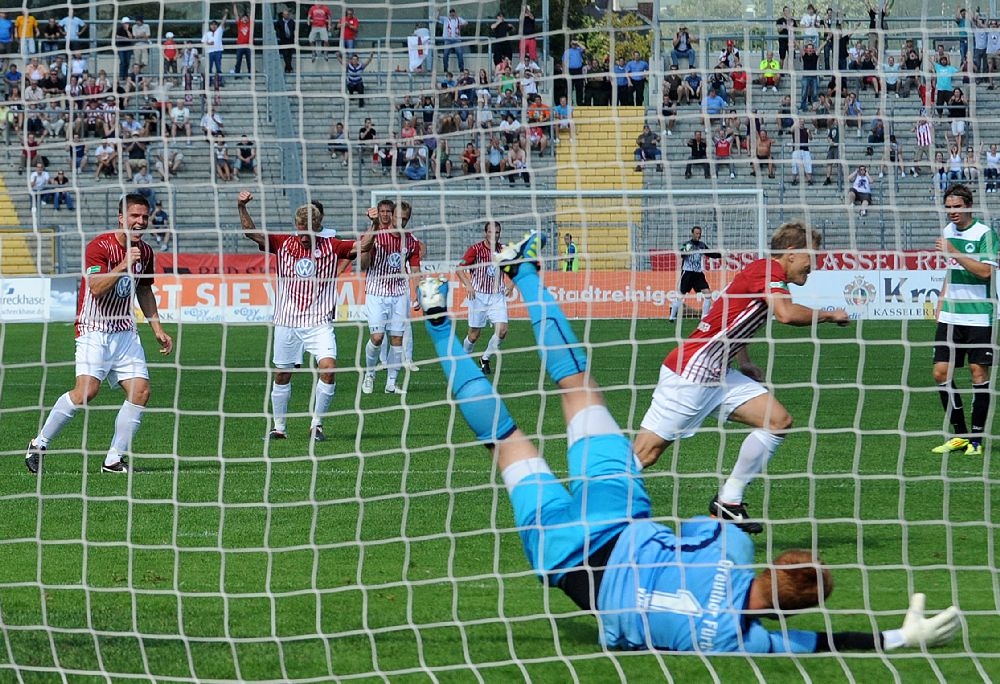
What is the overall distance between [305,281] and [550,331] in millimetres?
5700

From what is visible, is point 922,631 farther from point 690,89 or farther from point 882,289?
point 882,289

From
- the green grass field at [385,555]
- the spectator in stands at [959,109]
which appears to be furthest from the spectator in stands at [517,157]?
the spectator in stands at [959,109]

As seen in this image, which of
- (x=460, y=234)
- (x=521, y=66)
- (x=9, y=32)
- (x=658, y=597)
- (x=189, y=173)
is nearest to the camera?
(x=658, y=597)

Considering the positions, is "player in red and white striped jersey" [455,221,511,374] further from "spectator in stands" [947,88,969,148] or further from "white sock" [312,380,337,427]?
"spectator in stands" [947,88,969,148]

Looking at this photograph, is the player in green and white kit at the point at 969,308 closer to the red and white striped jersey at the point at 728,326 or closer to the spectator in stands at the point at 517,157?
the red and white striped jersey at the point at 728,326

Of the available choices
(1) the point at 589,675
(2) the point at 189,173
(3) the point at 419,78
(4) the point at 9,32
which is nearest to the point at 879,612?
(1) the point at 589,675

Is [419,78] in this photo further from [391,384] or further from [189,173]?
[391,384]

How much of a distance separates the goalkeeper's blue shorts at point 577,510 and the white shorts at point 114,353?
4811 millimetres

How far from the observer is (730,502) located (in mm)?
7527

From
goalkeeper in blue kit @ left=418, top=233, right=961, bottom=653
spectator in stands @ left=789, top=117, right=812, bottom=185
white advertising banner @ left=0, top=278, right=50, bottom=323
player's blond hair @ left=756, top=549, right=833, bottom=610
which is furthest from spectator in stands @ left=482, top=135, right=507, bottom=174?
white advertising banner @ left=0, top=278, right=50, bottom=323

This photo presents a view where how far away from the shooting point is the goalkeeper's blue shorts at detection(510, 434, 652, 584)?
549cm

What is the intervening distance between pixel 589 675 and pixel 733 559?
0.75m

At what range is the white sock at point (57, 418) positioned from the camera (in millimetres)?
9594

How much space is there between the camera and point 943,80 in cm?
763
